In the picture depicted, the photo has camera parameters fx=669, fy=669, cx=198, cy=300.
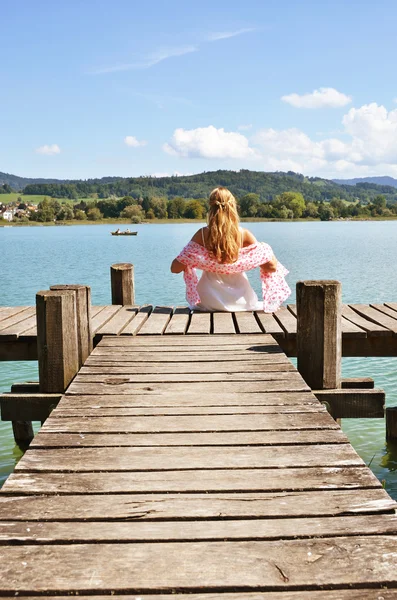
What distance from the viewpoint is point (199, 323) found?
655 centimetres

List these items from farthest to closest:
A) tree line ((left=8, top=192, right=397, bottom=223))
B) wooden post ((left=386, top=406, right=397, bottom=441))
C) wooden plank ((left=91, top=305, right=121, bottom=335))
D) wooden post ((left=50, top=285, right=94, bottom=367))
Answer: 1. tree line ((left=8, top=192, right=397, bottom=223))
2. wooden post ((left=386, top=406, right=397, bottom=441))
3. wooden plank ((left=91, top=305, right=121, bottom=335))
4. wooden post ((left=50, top=285, right=94, bottom=367))

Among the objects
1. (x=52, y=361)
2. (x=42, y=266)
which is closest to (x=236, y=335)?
(x=52, y=361)

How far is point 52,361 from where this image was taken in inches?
183

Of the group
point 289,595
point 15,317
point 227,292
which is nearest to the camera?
point 289,595

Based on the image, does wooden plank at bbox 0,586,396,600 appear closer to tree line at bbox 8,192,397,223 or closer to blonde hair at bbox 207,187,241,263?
blonde hair at bbox 207,187,241,263

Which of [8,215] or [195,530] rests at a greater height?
[8,215]

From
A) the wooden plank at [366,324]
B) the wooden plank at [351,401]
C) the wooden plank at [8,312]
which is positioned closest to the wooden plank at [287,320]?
the wooden plank at [366,324]

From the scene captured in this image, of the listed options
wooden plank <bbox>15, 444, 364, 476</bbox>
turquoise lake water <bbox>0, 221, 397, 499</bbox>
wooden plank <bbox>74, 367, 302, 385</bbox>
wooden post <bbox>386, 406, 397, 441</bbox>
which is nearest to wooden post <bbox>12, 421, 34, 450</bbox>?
turquoise lake water <bbox>0, 221, 397, 499</bbox>

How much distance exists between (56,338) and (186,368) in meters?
0.97

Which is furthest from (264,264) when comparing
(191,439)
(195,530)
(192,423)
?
(195,530)

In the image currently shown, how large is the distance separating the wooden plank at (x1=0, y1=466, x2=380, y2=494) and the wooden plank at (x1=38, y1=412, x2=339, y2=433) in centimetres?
58

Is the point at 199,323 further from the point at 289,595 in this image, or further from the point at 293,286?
the point at 293,286

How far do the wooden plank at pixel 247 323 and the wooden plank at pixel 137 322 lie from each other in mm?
948

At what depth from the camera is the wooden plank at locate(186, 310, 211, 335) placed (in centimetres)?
614
